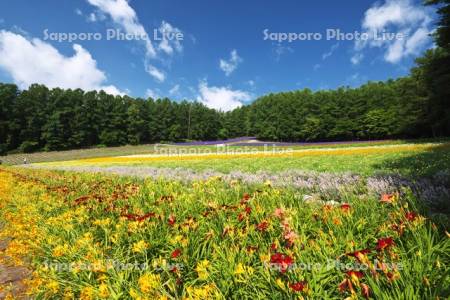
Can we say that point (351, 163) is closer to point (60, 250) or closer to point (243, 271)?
point (243, 271)

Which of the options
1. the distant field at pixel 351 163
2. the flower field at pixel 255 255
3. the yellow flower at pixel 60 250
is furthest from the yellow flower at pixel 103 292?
the distant field at pixel 351 163

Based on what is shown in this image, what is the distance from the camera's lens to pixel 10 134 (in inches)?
2223

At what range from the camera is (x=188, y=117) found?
86.8 meters

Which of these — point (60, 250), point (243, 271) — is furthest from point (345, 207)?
point (60, 250)

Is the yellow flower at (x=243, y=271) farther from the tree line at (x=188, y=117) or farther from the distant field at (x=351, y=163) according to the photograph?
the tree line at (x=188, y=117)

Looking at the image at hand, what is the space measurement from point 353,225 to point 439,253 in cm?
71

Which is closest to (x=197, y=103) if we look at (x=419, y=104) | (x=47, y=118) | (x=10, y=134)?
(x=47, y=118)

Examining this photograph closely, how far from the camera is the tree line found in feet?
163

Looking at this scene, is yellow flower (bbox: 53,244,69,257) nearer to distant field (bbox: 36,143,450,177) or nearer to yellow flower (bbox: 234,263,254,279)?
yellow flower (bbox: 234,263,254,279)

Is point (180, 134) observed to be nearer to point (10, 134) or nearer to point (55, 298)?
point (10, 134)

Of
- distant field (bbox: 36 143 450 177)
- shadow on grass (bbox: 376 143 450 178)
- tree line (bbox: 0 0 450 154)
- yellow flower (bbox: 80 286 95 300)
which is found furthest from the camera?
tree line (bbox: 0 0 450 154)

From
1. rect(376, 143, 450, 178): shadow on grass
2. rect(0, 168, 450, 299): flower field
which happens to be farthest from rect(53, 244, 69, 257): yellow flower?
rect(376, 143, 450, 178): shadow on grass

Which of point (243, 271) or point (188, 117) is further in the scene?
point (188, 117)

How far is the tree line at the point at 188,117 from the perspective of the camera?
163ft
